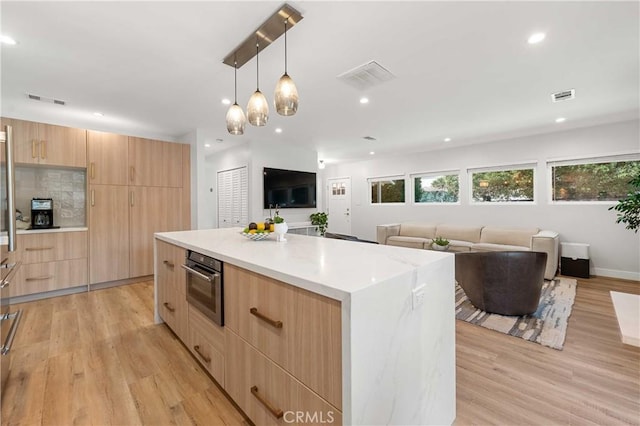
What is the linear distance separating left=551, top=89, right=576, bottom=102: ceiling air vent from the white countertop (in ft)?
10.6

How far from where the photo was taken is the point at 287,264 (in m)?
1.28

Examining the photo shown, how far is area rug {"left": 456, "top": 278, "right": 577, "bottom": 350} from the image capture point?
7.89 ft

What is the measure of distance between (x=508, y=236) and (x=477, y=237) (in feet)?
1.71

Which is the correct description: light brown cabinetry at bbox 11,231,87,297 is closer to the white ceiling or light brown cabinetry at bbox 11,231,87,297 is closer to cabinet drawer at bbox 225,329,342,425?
the white ceiling

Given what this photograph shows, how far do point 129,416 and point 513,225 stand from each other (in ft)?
20.5

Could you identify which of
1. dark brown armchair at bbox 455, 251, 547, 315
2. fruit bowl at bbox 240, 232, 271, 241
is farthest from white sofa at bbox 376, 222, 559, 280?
fruit bowl at bbox 240, 232, 271, 241

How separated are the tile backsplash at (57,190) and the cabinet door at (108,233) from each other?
0.31 m

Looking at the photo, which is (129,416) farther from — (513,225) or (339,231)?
(339,231)

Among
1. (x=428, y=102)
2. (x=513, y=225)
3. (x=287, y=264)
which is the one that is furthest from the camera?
(x=513, y=225)

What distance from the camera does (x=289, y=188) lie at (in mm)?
6113

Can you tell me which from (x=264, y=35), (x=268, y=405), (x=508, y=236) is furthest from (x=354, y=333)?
(x=508, y=236)

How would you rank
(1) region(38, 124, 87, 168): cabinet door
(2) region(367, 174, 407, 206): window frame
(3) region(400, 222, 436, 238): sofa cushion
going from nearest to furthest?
1. (1) region(38, 124, 87, 168): cabinet door
2. (3) region(400, 222, 436, 238): sofa cushion
3. (2) region(367, 174, 407, 206): window frame

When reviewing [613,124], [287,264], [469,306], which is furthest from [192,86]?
[613,124]

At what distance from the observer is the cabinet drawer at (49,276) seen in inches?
129
